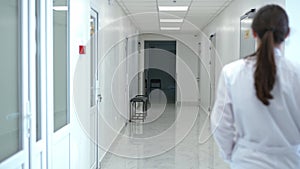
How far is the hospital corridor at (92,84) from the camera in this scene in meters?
2.13

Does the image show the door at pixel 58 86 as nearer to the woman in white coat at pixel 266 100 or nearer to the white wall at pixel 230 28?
the woman in white coat at pixel 266 100

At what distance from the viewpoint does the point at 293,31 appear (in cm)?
341

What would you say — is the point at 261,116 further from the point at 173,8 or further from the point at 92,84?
the point at 173,8

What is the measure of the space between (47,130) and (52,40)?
710 millimetres

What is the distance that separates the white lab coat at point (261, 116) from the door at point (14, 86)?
123cm

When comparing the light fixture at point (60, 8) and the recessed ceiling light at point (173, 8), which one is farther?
the recessed ceiling light at point (173, 8)

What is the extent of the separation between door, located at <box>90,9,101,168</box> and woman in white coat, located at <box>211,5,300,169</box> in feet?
9.68

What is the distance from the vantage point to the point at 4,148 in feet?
6.53

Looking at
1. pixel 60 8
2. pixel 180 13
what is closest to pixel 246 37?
pixel 60 8

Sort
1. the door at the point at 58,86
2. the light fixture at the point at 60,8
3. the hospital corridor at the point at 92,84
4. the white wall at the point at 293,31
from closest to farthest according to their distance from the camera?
1. the hospital corridor at the point at 92,84
2. the door at the point at 58,86
3. the light fixture at the point at 60,8
4. the white wall at the point at 293,31

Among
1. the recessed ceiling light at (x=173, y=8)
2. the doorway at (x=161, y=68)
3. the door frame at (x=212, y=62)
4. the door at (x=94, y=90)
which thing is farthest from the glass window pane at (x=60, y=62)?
the doorway at (x=161, y=68)

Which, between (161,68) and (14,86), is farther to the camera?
(161,68)

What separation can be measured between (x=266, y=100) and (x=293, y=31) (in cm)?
229

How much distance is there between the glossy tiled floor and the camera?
470 cm
